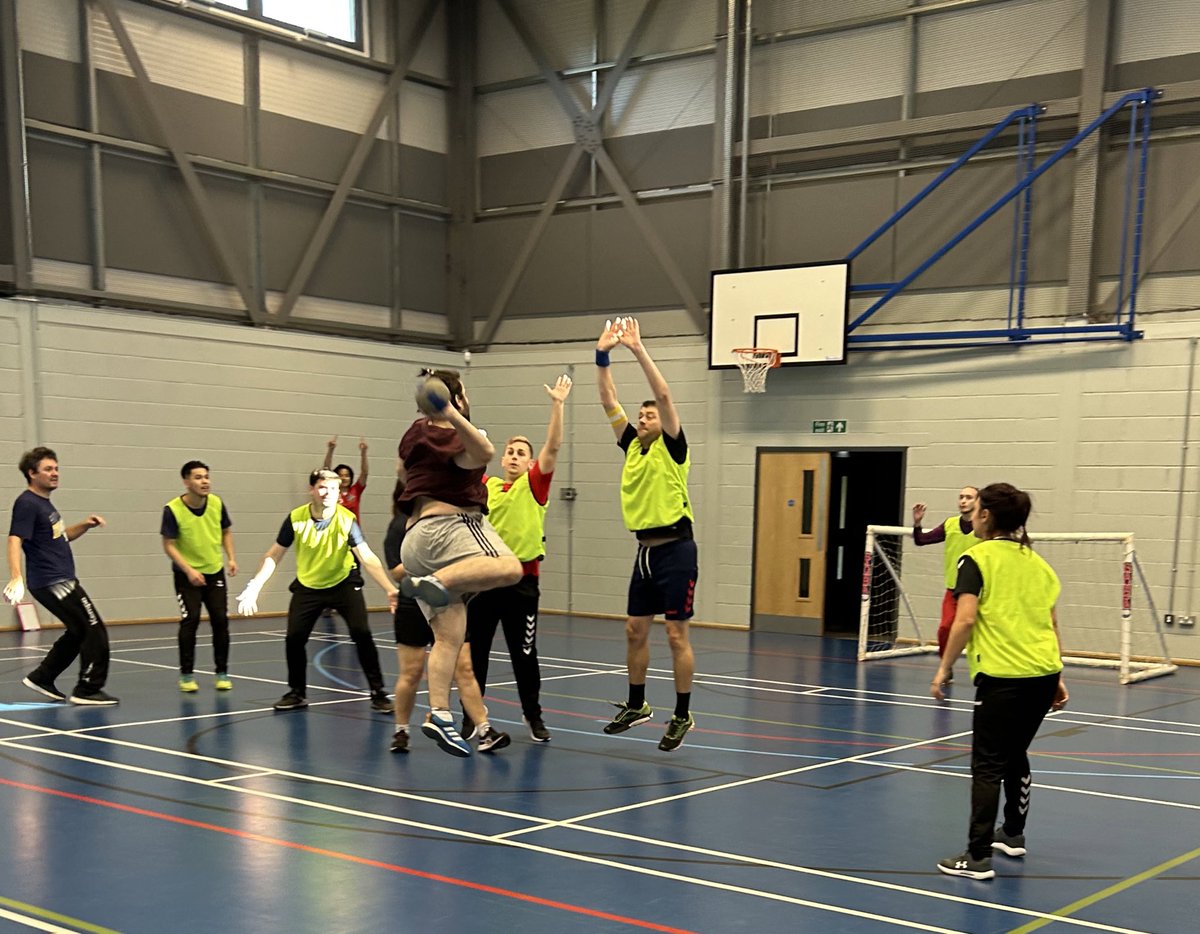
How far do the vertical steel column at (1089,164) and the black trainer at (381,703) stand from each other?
10.00m

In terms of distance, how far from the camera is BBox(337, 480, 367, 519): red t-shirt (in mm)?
16344

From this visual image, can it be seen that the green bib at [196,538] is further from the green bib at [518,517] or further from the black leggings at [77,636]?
the green bib at [518,517]

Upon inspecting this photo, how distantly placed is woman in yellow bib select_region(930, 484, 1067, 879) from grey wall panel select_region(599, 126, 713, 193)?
13.2m

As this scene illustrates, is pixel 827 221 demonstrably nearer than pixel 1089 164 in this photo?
No

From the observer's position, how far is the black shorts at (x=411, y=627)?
25.9 feet

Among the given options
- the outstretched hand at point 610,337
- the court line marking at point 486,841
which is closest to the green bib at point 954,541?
the outstretched hand at point 610,337

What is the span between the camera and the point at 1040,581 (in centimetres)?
571

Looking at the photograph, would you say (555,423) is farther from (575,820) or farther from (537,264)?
(537,264)

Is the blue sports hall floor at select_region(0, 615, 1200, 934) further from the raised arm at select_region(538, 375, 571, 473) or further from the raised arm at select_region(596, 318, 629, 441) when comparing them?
the raised arm at select_region(596, 318, 629, 441)

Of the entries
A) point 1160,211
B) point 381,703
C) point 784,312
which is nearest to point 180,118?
point 784,312

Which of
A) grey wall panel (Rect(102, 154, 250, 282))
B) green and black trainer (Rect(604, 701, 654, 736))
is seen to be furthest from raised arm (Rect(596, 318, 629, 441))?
grey wall panel (Rect(102, 154, 250, 282))

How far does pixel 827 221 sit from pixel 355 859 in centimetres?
1332

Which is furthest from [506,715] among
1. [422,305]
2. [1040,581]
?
[422,305]

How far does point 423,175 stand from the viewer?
20234 millimetres
